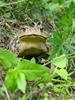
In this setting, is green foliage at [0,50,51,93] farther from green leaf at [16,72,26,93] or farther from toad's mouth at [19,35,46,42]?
toad's mouth at [19,35,46,42]

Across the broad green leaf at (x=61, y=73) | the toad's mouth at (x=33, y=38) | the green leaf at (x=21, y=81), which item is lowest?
the broad green leaf at (x=61, y=73)

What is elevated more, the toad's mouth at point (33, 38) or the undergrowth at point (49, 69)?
the toad's mouth at point (33, 38)

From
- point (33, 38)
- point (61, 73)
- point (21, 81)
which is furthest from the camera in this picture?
point (33, 38)

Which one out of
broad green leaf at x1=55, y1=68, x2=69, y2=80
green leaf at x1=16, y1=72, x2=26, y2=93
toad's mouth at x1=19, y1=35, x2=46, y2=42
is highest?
toad's mouth at x1=19, y1=35, x2=46, y2=42

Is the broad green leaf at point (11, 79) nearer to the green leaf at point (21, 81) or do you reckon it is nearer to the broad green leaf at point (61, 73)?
the green leaf at point (21, 81)

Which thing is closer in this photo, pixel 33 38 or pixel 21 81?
pixel 21 81

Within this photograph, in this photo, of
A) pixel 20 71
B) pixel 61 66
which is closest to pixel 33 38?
pixel 61 66

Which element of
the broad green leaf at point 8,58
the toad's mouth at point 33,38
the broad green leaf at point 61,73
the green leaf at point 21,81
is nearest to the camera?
the green leaf at point 21,81

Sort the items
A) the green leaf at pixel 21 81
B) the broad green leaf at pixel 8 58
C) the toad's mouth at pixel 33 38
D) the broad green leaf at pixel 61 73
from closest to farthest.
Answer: the green leaf at pixel 21 81
the broad green leaf at pixel 8 58
the broad green leaf at pixel 61 73
the toad's mouth at pixel 33 38

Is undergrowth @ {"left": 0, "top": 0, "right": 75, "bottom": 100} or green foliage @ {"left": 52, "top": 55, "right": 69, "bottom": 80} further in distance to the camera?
green foliage @ {"left": 52, "top": 55, "right": 69, "bottom": 80}

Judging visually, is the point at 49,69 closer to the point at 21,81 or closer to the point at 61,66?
the point at 61,66

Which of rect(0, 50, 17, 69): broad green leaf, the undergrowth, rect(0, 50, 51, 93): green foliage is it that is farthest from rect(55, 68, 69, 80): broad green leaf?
rect(0, 50, 17, 69): broad green leaf

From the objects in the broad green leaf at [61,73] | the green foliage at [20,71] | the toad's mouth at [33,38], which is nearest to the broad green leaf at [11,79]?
the green foliage at [20,71]
